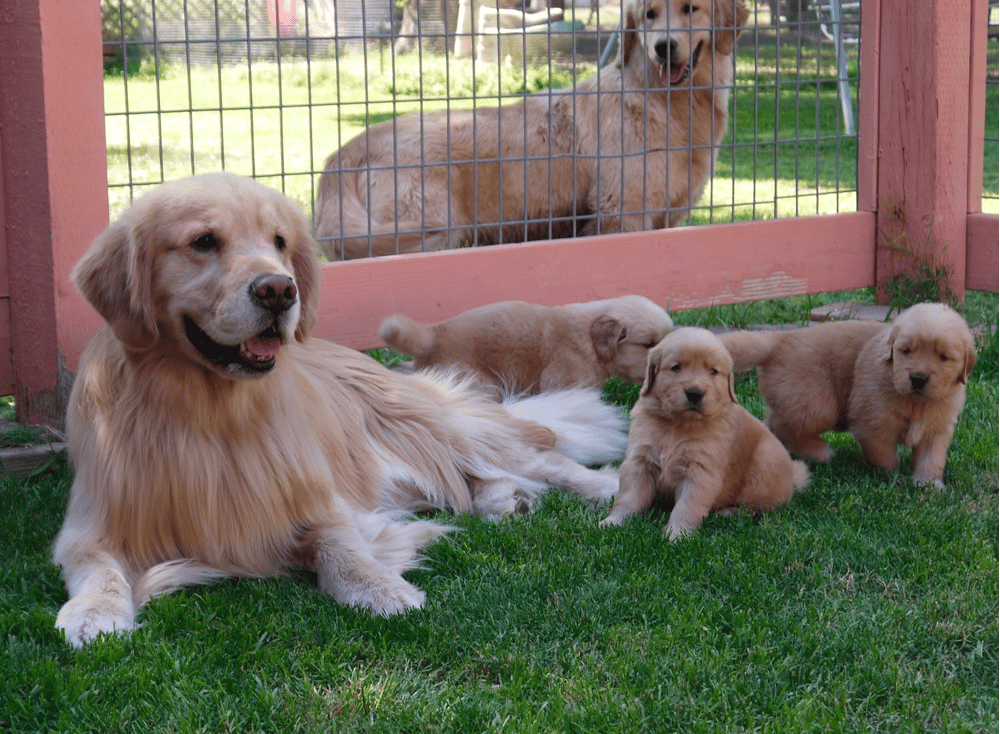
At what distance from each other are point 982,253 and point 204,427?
4159 mm

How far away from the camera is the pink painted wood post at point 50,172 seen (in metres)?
3.62

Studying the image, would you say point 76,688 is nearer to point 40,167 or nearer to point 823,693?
point 823,693

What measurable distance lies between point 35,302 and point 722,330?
10.1ft

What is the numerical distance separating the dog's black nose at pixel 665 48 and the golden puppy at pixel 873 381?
6.39 feet

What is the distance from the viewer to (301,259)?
2.99 metres

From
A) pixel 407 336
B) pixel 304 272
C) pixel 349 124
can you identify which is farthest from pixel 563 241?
pixel 349 124

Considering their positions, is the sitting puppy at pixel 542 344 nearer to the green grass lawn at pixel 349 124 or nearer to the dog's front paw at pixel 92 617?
the dog's front paw at pixel 92 617

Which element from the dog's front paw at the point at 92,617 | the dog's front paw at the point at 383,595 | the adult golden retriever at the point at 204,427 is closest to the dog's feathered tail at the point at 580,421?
the adult golden retriever at the point at 204,427

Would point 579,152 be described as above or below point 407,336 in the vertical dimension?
above

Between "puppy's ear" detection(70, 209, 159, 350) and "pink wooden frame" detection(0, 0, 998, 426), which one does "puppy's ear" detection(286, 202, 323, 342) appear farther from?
"pink wooden frame" detection(0, 0, 998, 426)

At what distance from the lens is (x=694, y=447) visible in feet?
10.5

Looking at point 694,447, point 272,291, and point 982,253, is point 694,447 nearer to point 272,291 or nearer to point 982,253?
point 272,291

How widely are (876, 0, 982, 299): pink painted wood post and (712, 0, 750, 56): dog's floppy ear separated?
0.71 m

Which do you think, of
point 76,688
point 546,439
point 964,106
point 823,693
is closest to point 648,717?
point 823,693
